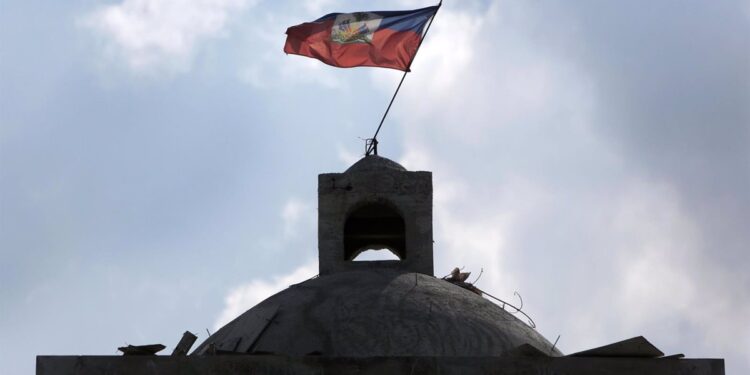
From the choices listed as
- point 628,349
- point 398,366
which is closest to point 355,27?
point 398,366

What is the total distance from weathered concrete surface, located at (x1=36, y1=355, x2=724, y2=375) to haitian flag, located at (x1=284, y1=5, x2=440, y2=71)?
9.54 metres

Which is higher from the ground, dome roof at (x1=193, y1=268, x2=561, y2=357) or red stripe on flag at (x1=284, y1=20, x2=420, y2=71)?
red stripe on flag at (x1=284, y1=20, x2=420, y2=71)

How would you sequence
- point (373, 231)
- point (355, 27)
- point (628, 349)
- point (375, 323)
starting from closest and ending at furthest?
point (628, 349) < point (375, 323) < point (373, 231) < point (355, 27)

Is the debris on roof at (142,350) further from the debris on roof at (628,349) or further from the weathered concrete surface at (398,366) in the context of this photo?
the debris on roof at (628,349)

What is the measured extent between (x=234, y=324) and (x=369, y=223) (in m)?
4.78

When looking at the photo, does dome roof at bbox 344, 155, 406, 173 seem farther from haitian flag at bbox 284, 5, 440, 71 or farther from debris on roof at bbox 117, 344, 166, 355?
debris on roof at bbox 117, 344, 166, 355

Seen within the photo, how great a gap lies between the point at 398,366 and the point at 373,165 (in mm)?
7552

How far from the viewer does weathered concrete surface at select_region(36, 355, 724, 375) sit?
85.1 feet

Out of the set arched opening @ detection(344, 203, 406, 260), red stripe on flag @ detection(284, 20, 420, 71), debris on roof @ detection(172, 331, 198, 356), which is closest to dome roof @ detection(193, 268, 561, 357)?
debris on roof @ detection(172, 331, 198, 356)

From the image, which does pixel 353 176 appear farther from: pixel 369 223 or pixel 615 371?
pixel 615 371

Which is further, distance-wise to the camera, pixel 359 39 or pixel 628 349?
pixel 359 39

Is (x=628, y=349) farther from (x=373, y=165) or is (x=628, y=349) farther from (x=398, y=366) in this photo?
(x=373, y=165)

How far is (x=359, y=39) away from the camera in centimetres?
3475

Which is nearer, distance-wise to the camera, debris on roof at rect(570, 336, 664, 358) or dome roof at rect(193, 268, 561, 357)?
debris on roof at rect(570, 336, 664, 358)
